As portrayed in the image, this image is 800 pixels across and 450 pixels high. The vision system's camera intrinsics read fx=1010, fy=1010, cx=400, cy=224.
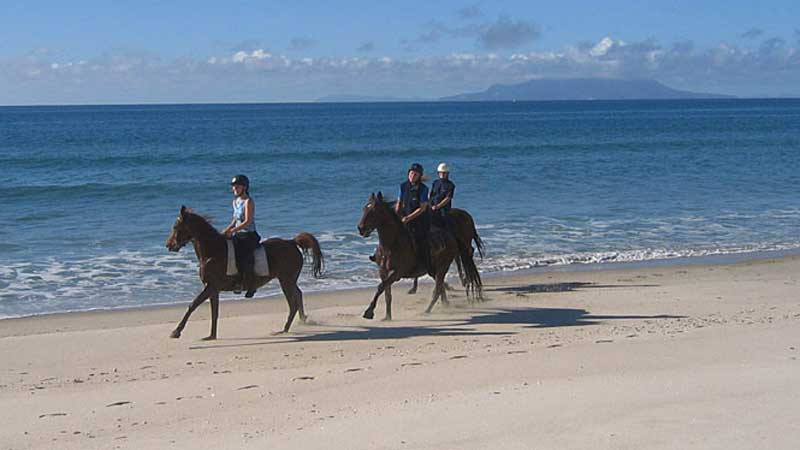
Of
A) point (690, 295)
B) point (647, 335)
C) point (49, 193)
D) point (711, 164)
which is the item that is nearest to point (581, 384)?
point (647, 335)

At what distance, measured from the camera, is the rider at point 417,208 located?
41.5ft

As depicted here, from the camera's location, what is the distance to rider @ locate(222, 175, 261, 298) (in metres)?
11.4

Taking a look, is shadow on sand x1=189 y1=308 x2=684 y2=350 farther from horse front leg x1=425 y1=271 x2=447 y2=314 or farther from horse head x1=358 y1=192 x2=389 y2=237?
horse head x1=358 y1=192 x2=389 y2=237

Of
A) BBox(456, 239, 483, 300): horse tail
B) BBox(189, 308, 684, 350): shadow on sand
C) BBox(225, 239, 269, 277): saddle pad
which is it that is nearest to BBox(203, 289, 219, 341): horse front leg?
BBox(189, 308, 684, 350): shadow on sand

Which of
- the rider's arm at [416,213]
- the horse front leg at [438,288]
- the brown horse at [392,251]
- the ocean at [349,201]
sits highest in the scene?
the rider's arm at [416,213]

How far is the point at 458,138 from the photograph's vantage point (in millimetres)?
65875

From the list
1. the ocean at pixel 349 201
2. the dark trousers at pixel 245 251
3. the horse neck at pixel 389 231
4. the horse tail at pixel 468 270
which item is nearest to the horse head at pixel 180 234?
the dark trousers at pixel 245 251

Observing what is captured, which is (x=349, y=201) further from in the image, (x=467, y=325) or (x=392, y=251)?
(x=467, y=325)

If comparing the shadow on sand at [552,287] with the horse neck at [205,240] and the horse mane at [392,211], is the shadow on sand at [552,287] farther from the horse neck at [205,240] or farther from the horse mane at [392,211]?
the horse neck at [205,240]

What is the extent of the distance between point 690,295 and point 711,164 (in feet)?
100

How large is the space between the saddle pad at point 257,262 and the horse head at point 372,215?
1152mm

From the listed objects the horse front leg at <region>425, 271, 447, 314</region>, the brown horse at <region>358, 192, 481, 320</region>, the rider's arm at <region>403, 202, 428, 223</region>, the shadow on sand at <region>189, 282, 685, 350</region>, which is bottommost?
the shadow on sand at <region>189, 282, 685, 350</region>

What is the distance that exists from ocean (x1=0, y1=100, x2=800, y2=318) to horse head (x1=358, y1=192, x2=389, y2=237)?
11.5 ft

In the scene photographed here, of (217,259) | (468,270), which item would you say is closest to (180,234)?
(217,259)
